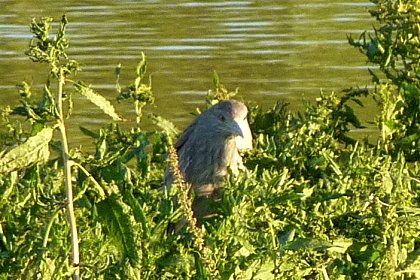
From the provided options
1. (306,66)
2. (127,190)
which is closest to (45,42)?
(127,190)

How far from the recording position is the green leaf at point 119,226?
3.87 metres

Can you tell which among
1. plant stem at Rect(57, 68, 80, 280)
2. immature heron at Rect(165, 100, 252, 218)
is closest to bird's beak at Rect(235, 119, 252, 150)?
immature heron at Rect(165, 100, 252, 218)

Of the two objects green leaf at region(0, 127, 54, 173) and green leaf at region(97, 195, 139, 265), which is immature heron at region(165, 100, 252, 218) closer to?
green leaf at region(97, 195, 139, 265)

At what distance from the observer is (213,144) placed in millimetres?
6441

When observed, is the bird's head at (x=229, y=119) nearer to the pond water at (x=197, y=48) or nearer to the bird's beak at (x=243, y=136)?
the bird's beak at (x=243, y=136)

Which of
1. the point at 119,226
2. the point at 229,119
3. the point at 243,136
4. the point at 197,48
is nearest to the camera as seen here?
the point at 119,226

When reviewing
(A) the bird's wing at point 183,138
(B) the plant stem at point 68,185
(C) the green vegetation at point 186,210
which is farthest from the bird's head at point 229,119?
(B) the plant stem at point 68,185

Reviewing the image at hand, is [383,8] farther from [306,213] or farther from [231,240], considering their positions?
[231,240]

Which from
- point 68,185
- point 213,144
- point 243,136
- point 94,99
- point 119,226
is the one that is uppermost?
point 94,99

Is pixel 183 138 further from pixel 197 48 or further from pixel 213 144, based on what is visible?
pixel 197 48

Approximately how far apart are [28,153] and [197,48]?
1235 cm

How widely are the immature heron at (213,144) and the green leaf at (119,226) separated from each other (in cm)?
195

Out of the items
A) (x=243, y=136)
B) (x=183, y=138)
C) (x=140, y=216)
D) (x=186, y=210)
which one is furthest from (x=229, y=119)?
(x=186, y=210)

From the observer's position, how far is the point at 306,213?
13.9ft
